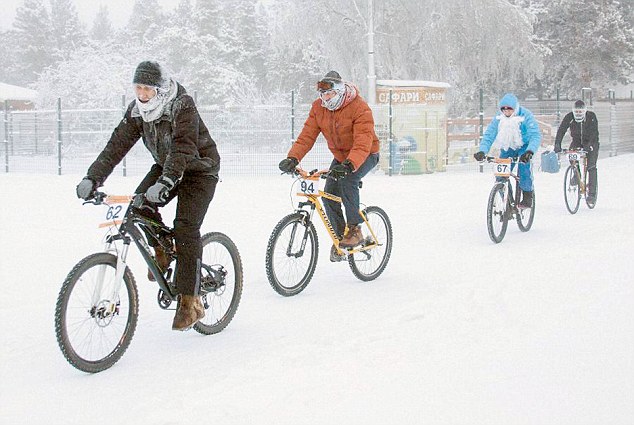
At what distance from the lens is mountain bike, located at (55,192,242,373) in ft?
14.8

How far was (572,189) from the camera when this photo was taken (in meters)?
12.5

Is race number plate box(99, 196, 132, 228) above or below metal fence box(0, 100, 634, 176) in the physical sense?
below

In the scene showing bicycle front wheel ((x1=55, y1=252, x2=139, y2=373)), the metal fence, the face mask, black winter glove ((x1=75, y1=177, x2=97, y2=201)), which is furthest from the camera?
the metal fence

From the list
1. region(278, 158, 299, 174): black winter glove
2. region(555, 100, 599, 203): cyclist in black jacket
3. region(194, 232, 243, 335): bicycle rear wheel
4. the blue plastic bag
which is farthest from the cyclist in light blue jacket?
region(194, 232, 243, 335): bicycle rear wheel

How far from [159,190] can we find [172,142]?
A: 457mm

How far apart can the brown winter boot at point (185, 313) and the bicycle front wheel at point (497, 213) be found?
5117 millimetres

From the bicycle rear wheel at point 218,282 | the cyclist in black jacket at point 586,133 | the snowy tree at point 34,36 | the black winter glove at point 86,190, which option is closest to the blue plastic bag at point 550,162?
the cyclist in black jacket at point 586,133

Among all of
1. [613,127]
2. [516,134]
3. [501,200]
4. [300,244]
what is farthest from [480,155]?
[613,127]

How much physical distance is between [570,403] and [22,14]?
78069 mm

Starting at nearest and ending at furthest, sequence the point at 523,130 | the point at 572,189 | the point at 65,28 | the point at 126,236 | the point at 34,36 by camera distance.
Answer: the point at 126,236
the point at 523,130
the point at 572,189
the point at 34,36
the point at 65,28

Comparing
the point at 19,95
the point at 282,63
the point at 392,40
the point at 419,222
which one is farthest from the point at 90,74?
the point at 419,222

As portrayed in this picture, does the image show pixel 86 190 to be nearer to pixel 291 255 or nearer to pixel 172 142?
A: pixel 172 142

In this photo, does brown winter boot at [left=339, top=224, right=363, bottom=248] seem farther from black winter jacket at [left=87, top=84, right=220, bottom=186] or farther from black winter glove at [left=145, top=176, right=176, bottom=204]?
black winter glove at [left=145, top=176, right=176, bottom=204]

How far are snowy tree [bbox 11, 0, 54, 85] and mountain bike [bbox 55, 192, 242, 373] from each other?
74.4 metres
